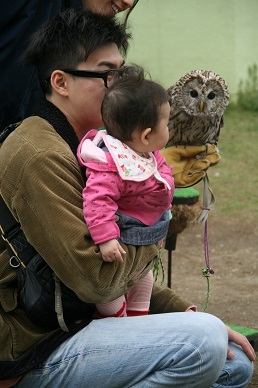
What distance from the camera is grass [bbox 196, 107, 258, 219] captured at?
681 centimetres

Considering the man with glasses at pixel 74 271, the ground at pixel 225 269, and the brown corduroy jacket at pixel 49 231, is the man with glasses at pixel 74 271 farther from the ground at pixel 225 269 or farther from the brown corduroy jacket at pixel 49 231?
the ground at pixel 225 269

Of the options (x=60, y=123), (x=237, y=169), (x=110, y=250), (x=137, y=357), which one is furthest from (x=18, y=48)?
(x=237, y=169)

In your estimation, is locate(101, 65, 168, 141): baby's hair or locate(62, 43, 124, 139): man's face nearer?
locate(101, 65, 168, 141): baby's hair

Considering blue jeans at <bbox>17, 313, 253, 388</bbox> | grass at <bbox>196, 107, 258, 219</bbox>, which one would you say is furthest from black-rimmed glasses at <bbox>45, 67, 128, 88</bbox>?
grass at <bbox>196, 107, 258, 219</bbox>

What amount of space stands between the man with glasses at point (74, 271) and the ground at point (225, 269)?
178cm

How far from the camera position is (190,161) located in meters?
3.38

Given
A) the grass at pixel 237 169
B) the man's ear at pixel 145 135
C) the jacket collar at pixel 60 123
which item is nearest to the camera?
the man's ear at pixel 145 135

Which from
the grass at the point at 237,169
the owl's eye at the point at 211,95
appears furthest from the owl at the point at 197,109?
the grass at the point at 237,169

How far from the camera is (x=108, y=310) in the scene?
8.40ft

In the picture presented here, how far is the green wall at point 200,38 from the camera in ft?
30.7

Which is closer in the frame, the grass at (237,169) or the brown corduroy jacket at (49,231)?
the brown corduroy jacket at (49,231)

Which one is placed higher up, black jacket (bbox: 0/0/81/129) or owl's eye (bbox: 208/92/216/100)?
black jacket (bbox: 0/0/81/129)

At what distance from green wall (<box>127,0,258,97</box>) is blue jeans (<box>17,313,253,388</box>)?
280 inches

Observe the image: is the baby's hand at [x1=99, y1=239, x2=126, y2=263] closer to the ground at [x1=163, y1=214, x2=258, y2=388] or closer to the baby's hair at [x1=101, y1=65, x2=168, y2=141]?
the baby's hair at [x1=101, y1=65, x2=168, y2=141]
